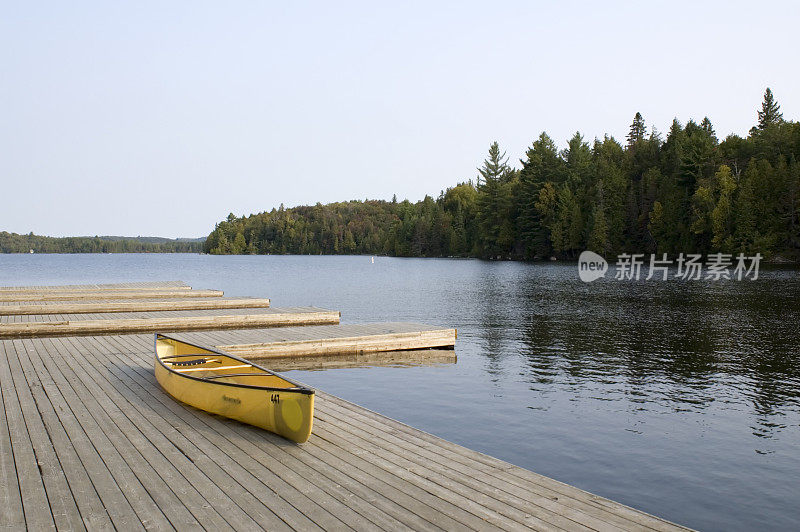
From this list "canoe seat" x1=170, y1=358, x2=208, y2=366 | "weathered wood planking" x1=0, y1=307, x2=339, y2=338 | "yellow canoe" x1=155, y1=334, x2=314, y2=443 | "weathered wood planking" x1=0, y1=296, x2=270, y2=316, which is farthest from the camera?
"weathered wood planking" x1=0, y1=296, x2=270, y2=316

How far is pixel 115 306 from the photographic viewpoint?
2186 centimetres

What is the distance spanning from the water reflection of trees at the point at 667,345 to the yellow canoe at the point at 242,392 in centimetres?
774

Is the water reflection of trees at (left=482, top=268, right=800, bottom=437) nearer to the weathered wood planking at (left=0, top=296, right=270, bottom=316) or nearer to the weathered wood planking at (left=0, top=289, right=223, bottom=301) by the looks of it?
the weathered wood planking at (left=0, top=296, right=270, bottom=316)

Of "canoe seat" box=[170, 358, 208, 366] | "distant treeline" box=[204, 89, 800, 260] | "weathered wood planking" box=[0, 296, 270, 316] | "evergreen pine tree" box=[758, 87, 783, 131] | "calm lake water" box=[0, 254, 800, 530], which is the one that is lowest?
"calm lake water" box=[0, 254, 800, 530]

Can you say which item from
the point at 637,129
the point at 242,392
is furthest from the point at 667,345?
the point at 637,129

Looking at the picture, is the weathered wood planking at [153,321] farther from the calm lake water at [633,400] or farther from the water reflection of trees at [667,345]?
the water reflection of trees at [667,345]

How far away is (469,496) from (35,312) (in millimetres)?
19952

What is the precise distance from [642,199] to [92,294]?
78196 millimetres

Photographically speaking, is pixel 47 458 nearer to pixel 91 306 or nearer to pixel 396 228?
pixel 91 306

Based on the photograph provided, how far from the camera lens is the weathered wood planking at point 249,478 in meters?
4.87

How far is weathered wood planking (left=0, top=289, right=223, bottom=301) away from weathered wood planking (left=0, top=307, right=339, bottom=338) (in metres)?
4.85

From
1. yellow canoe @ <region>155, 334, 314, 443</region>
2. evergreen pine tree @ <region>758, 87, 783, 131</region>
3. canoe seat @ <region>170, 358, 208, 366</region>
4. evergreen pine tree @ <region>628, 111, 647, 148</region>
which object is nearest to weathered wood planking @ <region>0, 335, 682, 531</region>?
yellow canoe @ <region>155, 334, 314, 443</region>

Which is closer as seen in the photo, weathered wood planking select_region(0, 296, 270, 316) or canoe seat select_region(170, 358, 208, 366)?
canoe seat select_region(170, 358, 208, 366)

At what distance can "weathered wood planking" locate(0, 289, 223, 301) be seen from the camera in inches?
930
